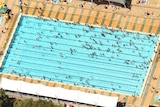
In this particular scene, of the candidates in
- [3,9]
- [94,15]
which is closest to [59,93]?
[94,15]

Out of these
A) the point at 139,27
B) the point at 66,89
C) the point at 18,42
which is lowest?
the point at 66,89

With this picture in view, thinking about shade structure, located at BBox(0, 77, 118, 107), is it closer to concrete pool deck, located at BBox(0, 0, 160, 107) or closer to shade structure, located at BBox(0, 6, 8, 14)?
concrete pool deck, located at BBox(0, 0, 160, 107)

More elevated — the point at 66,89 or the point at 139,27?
the point at 139,27

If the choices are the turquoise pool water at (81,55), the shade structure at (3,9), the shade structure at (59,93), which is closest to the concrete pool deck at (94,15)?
the turquoise pool water at (81,55)

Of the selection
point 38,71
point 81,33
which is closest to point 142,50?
point 81,33

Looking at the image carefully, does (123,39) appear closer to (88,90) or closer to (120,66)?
(120,66)
